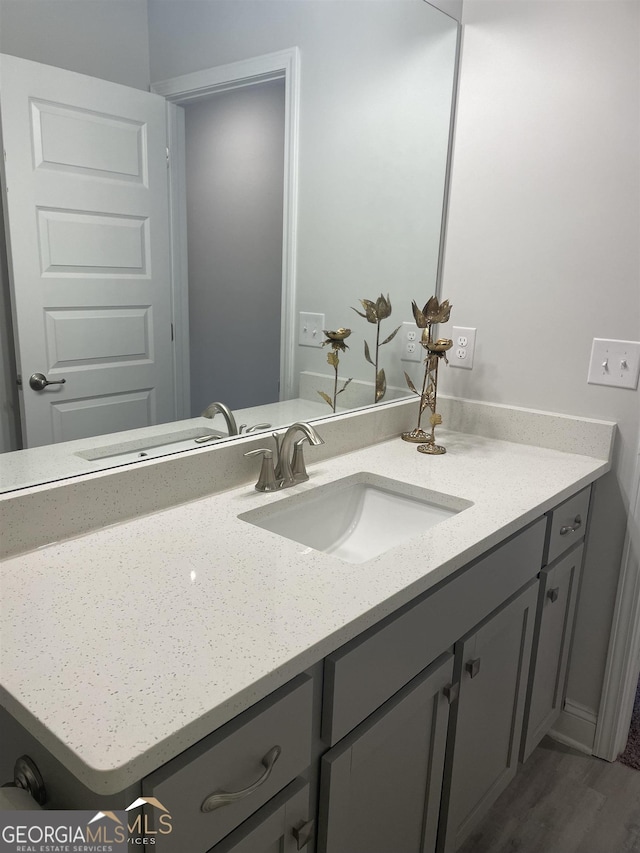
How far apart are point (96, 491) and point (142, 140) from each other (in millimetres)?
656

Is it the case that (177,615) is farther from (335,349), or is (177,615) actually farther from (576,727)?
(576,727)

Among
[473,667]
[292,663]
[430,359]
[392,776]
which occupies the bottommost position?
[392,776]

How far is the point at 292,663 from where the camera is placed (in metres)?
0.86

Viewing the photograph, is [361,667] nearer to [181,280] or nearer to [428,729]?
[428,729]

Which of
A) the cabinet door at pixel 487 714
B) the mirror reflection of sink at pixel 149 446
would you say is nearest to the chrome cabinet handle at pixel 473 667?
the cabinet door at pixel 487 714

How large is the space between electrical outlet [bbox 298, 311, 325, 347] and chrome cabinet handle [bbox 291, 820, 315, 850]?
3.47 ft

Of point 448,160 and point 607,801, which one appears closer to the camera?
point 607,801

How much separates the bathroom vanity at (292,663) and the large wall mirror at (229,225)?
164 millimetres

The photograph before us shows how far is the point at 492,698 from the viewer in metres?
1.52

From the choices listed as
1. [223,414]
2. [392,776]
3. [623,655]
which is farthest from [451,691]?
[623,655]

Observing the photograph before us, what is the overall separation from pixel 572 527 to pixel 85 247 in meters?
1.38

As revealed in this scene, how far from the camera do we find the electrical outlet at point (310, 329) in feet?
5.44

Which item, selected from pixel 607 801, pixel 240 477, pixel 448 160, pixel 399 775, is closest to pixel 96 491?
pixel 240 477

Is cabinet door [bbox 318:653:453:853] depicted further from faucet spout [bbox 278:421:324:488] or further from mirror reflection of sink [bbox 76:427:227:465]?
mirror reflection of sink [bbox 76:427:227:465]
